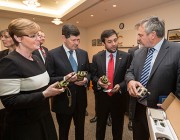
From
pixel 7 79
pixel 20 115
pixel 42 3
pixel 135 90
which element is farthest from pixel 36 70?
pixel 42 3

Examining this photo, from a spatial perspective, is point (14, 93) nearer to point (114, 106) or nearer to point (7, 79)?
point (7, 79)

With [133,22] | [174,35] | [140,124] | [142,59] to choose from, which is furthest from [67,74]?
[133,22]

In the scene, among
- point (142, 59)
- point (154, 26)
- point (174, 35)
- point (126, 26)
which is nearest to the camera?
point (154, 26)

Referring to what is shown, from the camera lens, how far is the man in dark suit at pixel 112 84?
205cm

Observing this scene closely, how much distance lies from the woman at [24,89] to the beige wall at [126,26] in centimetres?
466

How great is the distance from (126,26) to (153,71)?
18.3 feet

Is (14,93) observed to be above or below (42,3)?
below

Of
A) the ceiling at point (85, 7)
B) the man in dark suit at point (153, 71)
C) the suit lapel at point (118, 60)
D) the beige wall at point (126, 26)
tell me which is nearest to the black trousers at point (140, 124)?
the man in dark suit at point (153, 71)

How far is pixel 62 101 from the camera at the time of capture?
195 cm

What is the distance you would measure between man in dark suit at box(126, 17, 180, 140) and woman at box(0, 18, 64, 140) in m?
0.83

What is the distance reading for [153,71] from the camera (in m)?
1.55

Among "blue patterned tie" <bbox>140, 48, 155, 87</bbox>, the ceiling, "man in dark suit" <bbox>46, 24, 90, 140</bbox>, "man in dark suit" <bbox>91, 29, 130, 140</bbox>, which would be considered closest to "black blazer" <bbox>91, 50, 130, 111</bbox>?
"man in dark suit" <bbox>91, 29, 130, 140</bbox>

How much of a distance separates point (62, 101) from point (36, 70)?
695 mm

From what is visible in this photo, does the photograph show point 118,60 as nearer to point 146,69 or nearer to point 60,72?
point 146,69
